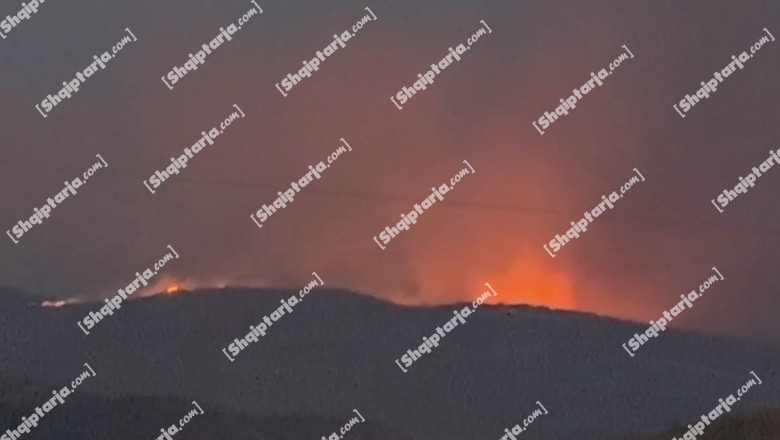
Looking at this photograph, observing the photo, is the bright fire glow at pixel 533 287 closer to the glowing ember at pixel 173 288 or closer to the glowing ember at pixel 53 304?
the glowing ember at pixel 173 288

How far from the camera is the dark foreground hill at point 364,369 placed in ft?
3.28

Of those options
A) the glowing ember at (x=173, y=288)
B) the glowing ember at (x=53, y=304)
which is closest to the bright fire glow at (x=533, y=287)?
the glowing ember at (x=173, y=288)

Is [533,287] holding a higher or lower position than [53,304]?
lower

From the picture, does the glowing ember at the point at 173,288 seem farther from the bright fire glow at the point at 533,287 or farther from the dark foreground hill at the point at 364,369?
the bright fire glow at the point at 533,287

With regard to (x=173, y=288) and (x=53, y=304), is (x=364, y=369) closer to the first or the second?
(x=173, y=288)

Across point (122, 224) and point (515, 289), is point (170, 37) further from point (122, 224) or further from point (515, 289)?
point (515, 289)

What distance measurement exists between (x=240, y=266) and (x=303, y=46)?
36cm

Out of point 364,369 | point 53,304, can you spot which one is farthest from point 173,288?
point 364,369

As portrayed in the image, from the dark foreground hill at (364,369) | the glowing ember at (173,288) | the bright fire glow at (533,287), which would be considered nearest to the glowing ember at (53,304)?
the dark foreground hill at (364,369)

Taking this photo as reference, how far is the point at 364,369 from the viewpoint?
1.02m

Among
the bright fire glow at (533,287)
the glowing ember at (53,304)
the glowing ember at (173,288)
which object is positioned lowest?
the bright fire glow at (533,287)

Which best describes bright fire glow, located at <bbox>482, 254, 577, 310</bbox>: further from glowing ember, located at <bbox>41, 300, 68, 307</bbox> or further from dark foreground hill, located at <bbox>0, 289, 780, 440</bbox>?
glowing ember, located at <bbox>41, 300, 68, 307</bbox>

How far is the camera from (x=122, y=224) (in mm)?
1096

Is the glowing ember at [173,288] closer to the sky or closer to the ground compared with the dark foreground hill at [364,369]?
closer to the sky
